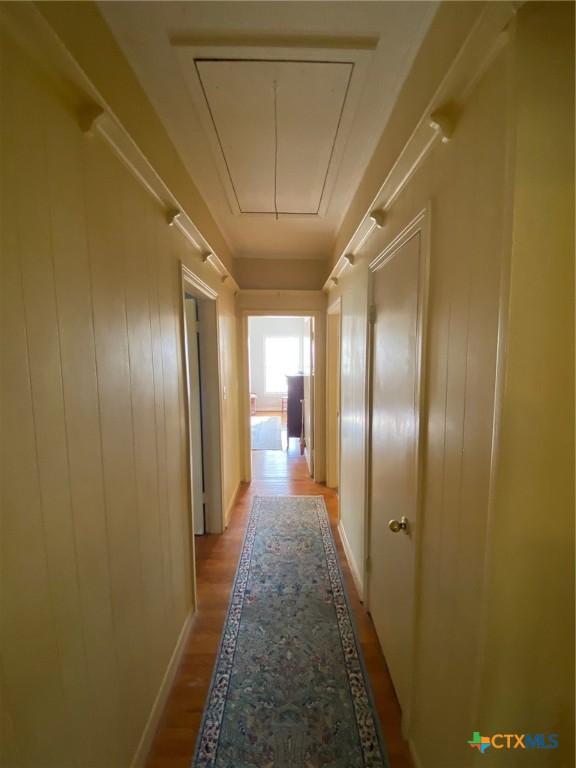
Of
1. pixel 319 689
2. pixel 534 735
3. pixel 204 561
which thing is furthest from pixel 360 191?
pixel 204 561

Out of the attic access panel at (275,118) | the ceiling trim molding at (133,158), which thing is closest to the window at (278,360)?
the attic access panel at (275,118)

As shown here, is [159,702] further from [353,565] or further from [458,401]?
[458,401]

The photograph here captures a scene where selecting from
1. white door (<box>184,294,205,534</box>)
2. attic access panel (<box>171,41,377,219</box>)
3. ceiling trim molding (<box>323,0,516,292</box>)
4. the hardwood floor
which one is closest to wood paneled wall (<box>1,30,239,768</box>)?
the hardwood floor

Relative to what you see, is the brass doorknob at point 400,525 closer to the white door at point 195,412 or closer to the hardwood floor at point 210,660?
the hardwood floor at point 210,660

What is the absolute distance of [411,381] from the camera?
124 cm

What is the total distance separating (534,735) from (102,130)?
76.6 inches

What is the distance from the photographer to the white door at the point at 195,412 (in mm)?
2594

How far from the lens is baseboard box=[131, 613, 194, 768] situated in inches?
47.8

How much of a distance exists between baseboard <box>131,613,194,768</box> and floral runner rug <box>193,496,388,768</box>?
0.19 m

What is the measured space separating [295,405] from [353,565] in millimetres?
3259

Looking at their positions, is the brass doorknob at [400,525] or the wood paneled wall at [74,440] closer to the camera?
the wood paneled wall at [74,440]

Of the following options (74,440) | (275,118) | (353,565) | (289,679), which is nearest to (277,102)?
(275,118)

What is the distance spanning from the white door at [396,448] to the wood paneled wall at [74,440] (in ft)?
3.37

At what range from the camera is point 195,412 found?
108 inches
